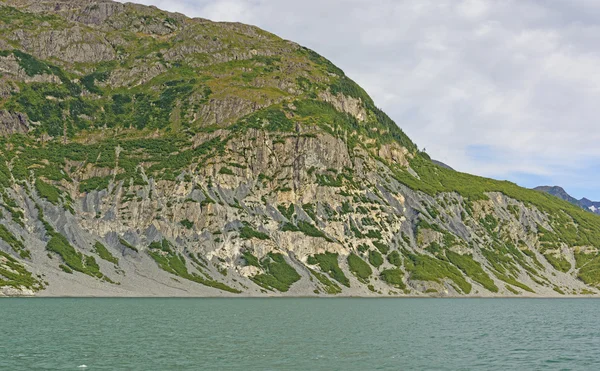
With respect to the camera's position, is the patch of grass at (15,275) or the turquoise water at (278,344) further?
the patch of grass at (15,275)

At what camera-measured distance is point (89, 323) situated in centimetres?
9062

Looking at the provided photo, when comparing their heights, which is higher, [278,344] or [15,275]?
[278,344]

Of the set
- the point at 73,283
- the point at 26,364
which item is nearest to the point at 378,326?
the point at 26,364

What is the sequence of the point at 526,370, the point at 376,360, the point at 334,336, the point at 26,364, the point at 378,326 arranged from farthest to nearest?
the point at 378,326, the point at 334,336, the point at 376,360, the point at 526,370, the point at 26,364

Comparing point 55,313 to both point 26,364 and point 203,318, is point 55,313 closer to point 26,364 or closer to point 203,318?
point 203,318

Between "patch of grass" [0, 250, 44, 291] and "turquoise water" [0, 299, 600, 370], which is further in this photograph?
"patch of grass" [0, 250, 44, 291]

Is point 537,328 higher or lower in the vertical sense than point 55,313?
higher

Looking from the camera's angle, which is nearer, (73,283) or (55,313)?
(55,313)

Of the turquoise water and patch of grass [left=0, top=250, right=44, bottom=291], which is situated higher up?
the turquoise water

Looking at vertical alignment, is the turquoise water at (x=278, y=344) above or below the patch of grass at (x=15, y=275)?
above

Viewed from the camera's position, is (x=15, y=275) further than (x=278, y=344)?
Yes

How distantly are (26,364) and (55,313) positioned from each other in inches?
2482

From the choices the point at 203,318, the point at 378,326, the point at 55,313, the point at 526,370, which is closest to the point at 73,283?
the point at 55,313

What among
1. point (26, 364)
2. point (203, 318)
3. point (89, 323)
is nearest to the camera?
point (26, 364)
